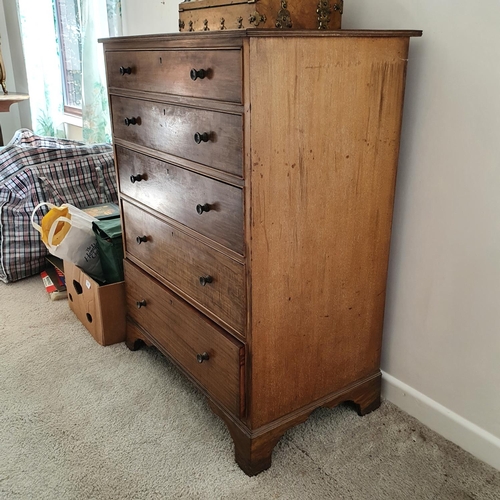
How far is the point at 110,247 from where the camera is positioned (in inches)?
74.5

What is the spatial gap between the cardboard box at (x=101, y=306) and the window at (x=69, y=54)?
2135 millimetres

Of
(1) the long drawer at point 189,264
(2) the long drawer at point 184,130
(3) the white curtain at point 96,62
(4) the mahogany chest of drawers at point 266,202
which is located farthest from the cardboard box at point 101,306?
(3) the white curtain at point 96,62

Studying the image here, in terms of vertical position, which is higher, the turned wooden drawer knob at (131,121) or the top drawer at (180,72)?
the top drawer at (180,72)

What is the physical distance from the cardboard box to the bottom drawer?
0.06 meters

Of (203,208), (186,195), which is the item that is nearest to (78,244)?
(186,195)

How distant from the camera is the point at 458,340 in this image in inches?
55.2

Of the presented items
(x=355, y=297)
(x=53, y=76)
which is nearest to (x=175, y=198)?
(x=355, y=297)

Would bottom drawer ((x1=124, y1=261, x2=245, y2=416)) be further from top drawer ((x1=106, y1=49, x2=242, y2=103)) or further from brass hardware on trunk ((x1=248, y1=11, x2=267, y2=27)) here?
brass hardware on trunk ((x1=248, y1=11, x2=267, y2=27))

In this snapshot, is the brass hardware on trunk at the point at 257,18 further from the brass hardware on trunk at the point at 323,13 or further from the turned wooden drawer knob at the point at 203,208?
the turned wooden drawer knob at the point at 203,208

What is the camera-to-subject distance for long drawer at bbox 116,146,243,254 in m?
1.20

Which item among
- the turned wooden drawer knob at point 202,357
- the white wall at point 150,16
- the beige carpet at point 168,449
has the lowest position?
the beige carpet at point 168,449

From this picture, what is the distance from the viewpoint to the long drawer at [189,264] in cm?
127

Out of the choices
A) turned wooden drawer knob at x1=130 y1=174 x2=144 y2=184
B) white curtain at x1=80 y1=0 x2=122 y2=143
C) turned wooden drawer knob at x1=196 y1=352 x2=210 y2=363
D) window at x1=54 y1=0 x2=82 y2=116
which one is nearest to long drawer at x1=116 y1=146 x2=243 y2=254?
turned wooden drawer knob at x1=130 y1=174 x2=144 y2=184

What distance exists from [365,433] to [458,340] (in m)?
0.38
